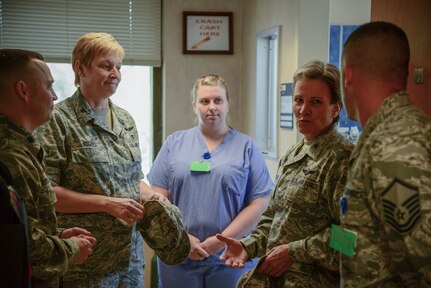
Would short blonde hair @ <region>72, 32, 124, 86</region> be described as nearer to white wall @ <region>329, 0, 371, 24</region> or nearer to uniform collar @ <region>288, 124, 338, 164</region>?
uniform collar @ <region>288, 124, 338, 164</region>

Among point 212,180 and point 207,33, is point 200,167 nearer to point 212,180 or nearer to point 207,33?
point 212,180

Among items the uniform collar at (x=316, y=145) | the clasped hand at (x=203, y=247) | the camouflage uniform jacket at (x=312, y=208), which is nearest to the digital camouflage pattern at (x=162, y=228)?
the clasped hand at (x=203, y=247)

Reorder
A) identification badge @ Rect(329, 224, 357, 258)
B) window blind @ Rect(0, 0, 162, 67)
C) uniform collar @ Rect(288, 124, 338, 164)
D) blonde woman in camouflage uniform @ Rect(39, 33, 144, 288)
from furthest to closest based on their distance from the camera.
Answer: window blind @ Rect(0, 0, 162, 67) → blonde woman in camouflage uniform @ Rect(39, 33, 144, 288) → uniform collar @ Rect(288, 124, 338, 164) → identification badge @ Rect(329, 224, 357, 258)

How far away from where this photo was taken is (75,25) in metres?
3.85

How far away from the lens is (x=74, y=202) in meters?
2.08

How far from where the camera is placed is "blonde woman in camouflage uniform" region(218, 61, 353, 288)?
5.66 feet

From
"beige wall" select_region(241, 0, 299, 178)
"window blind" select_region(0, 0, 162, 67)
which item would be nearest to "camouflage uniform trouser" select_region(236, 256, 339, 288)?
"beige wall" select_region(241, 0, 299, 178)

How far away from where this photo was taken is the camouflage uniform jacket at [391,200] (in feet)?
3.84

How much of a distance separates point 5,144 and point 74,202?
24.2 inches

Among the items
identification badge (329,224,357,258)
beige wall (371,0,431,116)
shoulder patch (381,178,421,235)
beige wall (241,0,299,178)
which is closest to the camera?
shoulder patch (381,178,421,235)

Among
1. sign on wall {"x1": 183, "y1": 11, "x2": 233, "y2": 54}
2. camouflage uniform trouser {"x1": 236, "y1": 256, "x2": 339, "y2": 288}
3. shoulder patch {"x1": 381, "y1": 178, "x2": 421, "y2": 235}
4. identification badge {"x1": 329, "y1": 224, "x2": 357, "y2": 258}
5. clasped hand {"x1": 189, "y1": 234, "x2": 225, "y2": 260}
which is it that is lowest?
clasped hand {"x1": 189, "y1": 234, "x2": 225, "y2": 260}

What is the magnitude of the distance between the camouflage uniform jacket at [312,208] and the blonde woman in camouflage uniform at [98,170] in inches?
24.1

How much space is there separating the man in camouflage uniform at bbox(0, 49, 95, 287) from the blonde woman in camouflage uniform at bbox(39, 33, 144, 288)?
39 centimetres

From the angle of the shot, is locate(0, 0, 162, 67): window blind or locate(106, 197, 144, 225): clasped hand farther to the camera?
locate(0, 0, 162, 67): window blind
